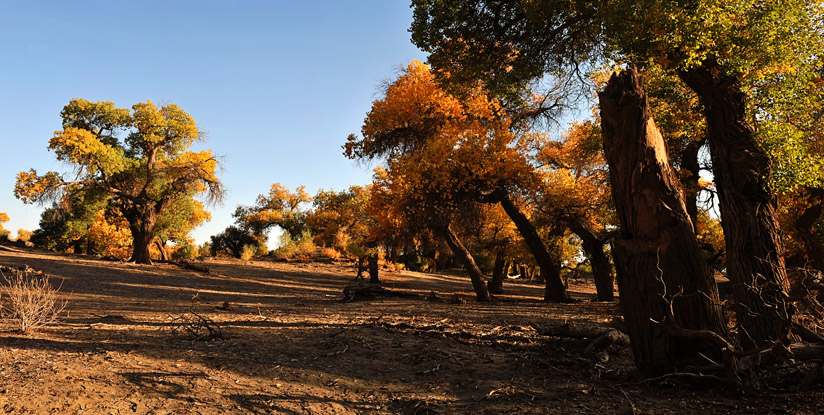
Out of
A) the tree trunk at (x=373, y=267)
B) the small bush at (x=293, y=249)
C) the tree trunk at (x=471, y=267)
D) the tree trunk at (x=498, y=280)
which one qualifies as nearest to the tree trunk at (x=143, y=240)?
the small bush at (x=293, y=249)

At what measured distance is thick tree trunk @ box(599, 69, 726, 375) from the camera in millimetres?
5230

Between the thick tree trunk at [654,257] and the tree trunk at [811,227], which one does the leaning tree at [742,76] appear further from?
the tree trunk at [811,227]

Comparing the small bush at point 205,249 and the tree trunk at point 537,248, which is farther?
the small bush at point 205,249

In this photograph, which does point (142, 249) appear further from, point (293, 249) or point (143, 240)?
point (293, 249)

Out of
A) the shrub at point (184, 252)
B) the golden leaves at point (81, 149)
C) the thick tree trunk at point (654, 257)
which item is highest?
the golden leaves at point (81, 149)

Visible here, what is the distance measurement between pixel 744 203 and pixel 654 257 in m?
2.79

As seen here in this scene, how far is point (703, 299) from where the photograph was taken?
525 centimetres

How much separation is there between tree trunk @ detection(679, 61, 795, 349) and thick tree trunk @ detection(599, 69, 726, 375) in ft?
5.15

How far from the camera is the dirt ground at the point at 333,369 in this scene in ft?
15.3

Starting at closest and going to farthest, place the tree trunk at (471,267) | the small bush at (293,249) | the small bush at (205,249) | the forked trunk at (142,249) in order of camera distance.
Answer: the tree trunk at (471,267) → the forked trunk at (142,249) → the small bush at (293,249) → the small bush at (205,249)

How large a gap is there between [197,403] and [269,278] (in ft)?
62.3

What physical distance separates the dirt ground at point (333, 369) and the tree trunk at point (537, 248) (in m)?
4.78

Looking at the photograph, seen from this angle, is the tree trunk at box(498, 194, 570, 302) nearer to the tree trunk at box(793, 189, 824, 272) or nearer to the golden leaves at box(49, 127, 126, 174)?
the tree trunk at box(793, 189, 824, 272)

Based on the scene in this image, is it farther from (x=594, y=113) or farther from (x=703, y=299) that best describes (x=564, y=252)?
(x=703, y=299)
